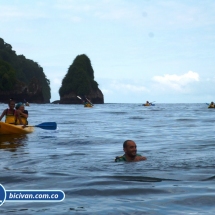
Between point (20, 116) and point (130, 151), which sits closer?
point (130, 151)

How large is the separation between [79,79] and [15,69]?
1862 cm

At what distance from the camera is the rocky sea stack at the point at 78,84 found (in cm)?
13388

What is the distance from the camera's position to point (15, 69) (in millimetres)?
133250

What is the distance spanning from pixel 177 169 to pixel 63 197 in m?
3.08

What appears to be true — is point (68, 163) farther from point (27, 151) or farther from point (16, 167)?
point (27, 151)

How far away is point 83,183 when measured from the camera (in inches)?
251

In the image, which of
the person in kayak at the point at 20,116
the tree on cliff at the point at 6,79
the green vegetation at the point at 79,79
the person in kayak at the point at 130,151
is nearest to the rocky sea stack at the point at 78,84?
the green vegetation at the point at 79,79

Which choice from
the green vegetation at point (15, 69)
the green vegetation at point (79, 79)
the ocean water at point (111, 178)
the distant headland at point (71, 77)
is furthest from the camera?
the green vegetation at point (79, 79)

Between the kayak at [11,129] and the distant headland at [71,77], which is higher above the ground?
the distant headland at [71,77]

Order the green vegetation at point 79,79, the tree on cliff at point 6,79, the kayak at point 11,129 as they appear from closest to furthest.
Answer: the kayak at point 11,129 < the tree on cliff at point 6,79 < the green vegetation at point 79,79

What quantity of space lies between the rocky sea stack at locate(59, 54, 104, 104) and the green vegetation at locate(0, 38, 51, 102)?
12.4 m

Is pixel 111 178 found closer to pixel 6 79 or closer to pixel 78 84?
pixel 6 79

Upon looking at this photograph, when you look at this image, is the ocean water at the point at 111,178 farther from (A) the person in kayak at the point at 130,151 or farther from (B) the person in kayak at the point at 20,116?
(B) the person in kayak at the point at 20,116

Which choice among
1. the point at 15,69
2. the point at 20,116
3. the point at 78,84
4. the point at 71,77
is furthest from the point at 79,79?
the point at 20,116
